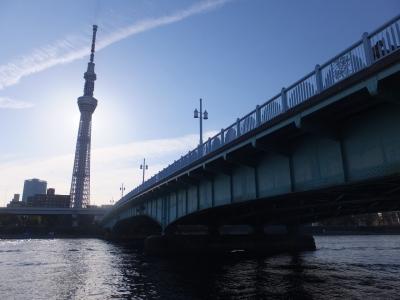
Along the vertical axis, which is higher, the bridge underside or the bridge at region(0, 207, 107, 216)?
the bridge at region(0, 207, 107, 216)

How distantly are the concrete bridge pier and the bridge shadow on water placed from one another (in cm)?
986

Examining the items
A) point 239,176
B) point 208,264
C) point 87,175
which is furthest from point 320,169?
Result: point 87,175

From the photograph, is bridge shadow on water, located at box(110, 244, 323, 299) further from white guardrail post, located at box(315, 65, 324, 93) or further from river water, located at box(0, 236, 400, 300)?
white guardrail post, located at box(315, 65, 324, 93)

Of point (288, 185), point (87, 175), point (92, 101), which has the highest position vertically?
point (92, 101)

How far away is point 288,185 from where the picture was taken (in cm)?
1977

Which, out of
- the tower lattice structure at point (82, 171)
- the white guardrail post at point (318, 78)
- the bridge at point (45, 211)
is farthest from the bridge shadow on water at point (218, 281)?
the tower lattice structure at point (82, 171)

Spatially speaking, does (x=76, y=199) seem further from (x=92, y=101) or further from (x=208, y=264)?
(x=208, y=264)

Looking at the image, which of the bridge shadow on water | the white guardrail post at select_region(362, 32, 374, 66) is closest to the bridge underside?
the white guardrail post at select_region(362, 32, 374, 66)

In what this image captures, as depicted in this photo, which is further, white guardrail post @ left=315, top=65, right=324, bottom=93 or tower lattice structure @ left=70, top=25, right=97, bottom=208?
tower lattice structure @ left=70, top=25, right=97, bottom=208

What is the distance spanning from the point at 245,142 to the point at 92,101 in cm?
19165

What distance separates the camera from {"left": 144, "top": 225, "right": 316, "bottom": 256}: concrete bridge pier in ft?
156

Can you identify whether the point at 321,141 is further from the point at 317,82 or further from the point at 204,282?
the point at 204,282

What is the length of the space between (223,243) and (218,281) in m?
23.4

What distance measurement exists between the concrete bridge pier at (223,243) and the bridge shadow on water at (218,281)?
9.86m
